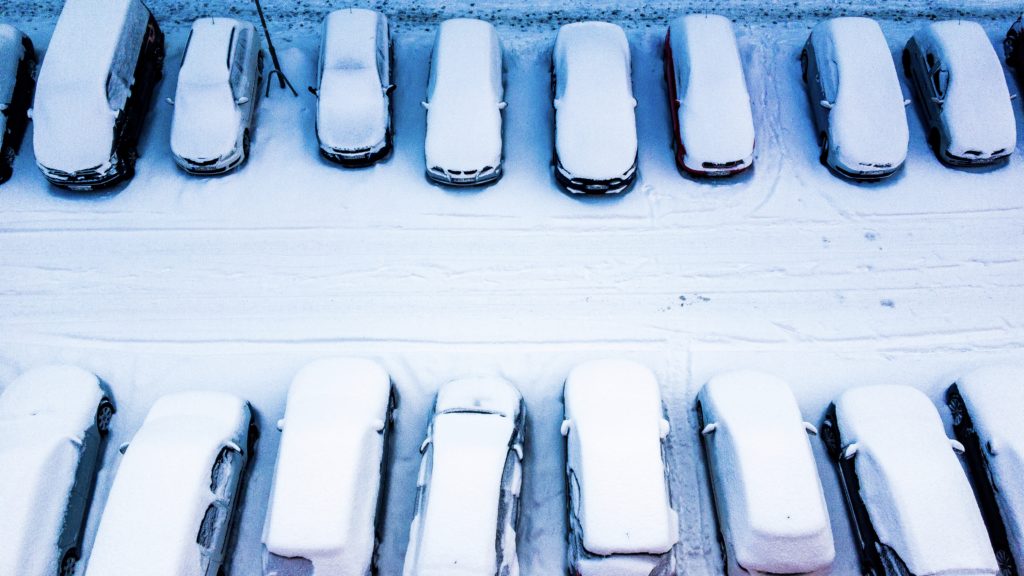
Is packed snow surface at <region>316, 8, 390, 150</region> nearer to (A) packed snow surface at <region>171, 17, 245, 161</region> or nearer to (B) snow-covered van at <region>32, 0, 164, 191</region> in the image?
(A) packed snow surface at <region>171, 17, 245, 161</region>

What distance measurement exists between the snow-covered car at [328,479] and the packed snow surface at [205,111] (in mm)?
3464

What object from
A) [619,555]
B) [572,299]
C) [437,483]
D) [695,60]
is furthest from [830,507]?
[695,60]

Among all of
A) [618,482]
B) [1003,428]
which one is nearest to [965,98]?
[1003,428]

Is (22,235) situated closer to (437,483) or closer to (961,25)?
(437,483)

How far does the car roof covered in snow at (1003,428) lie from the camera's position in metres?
6.39

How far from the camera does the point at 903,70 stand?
9734 millimetres

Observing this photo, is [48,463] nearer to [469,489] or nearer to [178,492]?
[178,492]

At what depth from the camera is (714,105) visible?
856 cm

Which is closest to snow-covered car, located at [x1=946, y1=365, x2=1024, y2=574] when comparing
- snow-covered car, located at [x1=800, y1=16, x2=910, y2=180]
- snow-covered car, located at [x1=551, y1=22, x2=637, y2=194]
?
snow-covered car, located at [x1=800, y1=16, x2=910, y2=180]

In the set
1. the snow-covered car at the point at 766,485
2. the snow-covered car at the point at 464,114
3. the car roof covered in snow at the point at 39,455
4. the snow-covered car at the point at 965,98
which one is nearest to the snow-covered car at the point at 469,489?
the snow-covered car at the point at 766,485

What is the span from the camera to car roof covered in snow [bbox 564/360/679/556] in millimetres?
6078

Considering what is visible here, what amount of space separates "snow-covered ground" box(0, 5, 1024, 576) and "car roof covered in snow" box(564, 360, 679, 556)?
87cm

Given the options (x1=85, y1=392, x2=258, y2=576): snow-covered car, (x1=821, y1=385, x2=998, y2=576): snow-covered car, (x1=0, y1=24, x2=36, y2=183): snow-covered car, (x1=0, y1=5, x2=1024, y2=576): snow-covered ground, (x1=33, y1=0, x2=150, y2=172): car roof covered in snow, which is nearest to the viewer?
(x1=85, y1=392, x2=258, y2=576): snow-covered car

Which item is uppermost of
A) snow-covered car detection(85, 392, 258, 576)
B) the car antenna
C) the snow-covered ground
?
the car antenna
